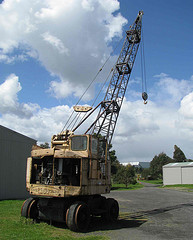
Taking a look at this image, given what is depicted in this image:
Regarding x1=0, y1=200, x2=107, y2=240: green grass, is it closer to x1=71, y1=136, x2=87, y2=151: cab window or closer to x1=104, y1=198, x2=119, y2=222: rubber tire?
x1=104, y1=198, x2=119, y2=222: rubber tire

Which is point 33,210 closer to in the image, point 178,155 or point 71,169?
point 71,169

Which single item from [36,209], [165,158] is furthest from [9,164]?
[165,158]

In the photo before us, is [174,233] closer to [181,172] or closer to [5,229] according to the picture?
[5,229]

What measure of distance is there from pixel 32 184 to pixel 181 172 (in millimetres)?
45188

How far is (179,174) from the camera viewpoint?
50.0 metres

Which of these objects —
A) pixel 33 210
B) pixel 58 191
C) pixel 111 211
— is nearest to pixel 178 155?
pixel 111 211

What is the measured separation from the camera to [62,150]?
32.3 feet

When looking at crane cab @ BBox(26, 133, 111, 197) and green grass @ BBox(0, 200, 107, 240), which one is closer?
green grass @ BBox(0, 200, 107, 240)

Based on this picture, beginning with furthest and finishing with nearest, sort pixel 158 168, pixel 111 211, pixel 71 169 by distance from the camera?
pixel 158 168 < pixel 111 211 < pixel 71 169

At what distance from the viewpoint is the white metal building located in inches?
1896

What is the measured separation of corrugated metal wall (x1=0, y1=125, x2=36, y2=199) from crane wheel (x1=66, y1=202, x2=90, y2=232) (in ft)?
40.0

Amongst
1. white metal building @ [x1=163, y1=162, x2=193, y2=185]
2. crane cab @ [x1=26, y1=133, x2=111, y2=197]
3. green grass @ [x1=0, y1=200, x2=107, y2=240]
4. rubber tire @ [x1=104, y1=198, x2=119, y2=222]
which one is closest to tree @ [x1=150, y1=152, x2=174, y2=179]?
white metal building @ [x1=163, y1=162, x2=193, y2=185]

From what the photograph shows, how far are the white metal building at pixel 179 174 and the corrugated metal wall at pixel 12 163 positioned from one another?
3698cm

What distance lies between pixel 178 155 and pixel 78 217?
8876 centimetres
